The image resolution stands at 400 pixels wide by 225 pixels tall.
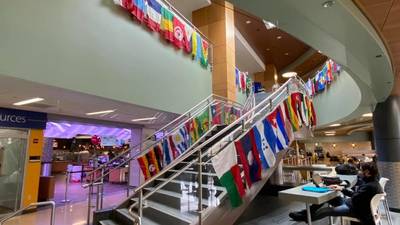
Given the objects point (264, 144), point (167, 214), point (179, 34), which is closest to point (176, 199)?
point (167, 214)

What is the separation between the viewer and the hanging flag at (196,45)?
818 centimetres

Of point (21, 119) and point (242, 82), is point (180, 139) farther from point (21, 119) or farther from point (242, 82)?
point (242, 82)

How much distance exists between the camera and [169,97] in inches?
277

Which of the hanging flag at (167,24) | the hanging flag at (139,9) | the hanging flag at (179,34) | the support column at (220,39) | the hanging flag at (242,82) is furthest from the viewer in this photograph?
the hanging flag at (242,82)

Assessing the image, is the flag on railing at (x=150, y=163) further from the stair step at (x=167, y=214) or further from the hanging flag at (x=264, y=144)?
the hanging flag at (x=264, y=144)

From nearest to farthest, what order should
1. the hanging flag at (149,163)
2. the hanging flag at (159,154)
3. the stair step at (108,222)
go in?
the stair step at (108,222) < the hanging flag at (149,163) < the hanging flag at (159,154)

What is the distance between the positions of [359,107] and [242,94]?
17.6 feet

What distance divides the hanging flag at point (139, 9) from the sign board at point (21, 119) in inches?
149

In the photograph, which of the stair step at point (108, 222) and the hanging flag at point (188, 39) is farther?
the hanging flag at point (188, 39)

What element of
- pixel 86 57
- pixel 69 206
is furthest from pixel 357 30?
pixel 69 206

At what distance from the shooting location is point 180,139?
21.7 feet

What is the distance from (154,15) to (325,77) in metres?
9.02

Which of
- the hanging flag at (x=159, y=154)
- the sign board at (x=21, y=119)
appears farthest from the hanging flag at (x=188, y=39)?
the sign board at (x=21, y=119)

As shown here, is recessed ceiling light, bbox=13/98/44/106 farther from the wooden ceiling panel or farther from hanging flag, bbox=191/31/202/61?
the wooden ceiling panel
